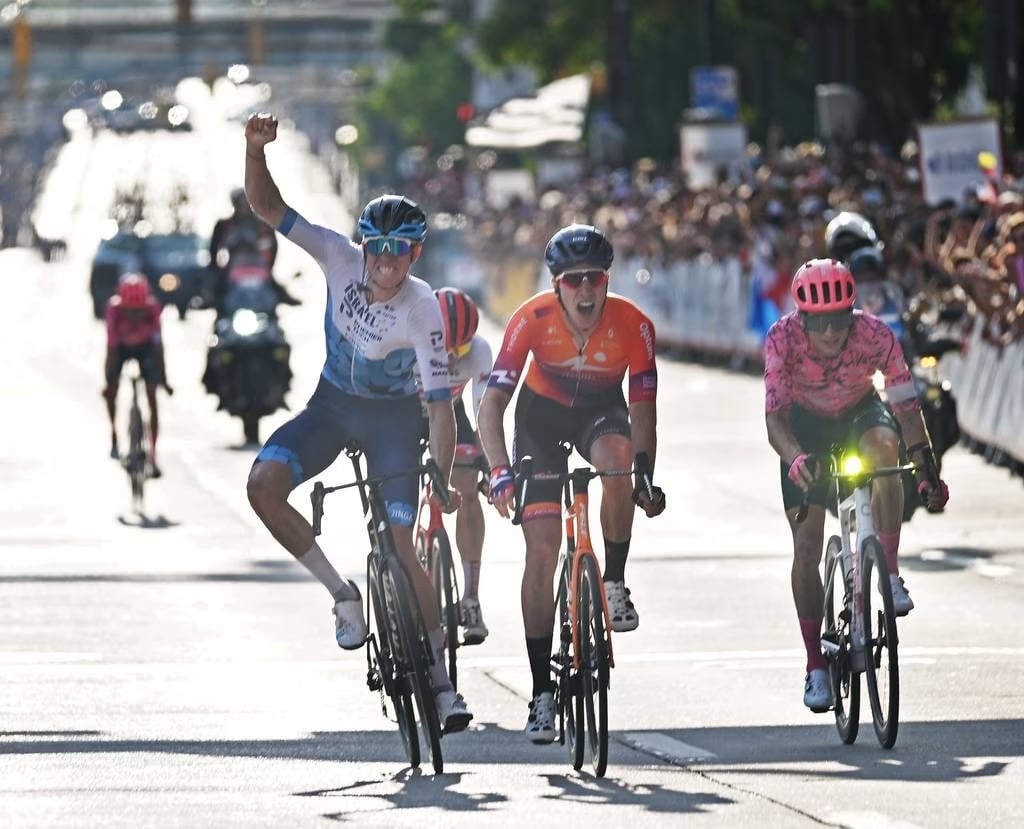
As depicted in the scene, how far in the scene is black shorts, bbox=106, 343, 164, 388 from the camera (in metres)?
23.0

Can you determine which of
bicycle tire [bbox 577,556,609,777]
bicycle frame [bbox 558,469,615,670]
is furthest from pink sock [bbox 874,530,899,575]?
bicycle tire [bbox 577,556,609,777]

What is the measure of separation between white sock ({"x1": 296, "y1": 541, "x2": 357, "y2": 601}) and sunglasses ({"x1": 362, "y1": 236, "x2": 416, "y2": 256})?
102cm

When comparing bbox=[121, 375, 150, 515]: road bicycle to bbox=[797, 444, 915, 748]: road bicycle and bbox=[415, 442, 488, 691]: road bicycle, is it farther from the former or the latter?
bbox=[797, 444, 915, 748]: road bicycle

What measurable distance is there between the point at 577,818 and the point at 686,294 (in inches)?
1122

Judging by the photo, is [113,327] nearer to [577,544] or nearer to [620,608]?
[620,608]

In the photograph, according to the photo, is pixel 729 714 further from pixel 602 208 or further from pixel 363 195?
pixel 363 195

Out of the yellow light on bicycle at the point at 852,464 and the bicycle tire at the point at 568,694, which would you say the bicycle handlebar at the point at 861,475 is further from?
the bicycle tire at the point at 568,694

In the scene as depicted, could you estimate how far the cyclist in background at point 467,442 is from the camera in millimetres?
13242

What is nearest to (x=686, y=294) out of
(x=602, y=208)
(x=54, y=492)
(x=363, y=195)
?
(x=602, y=208)

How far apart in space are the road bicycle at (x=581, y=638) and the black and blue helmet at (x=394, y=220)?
897mm

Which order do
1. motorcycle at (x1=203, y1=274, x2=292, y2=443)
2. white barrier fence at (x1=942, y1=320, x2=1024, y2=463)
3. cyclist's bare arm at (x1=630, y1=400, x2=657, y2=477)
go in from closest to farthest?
1. cyclist's bare arm at (x1=630, y1=400, x2=657, y2=477)
2. white barrier fence at (x1=942, y1=320, x2=1024, y2=463)
3. motorcycle at (x1=203, y1=274, x2=292, y2=443)

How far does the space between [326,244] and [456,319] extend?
8.96ft

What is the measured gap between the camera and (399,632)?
10766 mm

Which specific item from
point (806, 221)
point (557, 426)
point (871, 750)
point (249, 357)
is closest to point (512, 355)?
point (557, 426)
